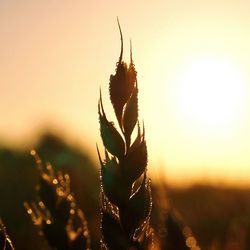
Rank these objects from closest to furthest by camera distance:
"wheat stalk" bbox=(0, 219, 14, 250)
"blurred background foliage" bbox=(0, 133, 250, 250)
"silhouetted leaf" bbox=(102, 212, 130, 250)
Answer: "silhouetted leaf" bbox=(102, 212, 130, 250) → "wheat stalk" bbox=(0, 219, 14, 250) → "blurred background foliage" bbox=(0, 133, 250, 250)

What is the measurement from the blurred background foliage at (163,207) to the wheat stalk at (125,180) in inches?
4.3

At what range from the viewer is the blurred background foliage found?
3.85 metres

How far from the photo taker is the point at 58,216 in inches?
107

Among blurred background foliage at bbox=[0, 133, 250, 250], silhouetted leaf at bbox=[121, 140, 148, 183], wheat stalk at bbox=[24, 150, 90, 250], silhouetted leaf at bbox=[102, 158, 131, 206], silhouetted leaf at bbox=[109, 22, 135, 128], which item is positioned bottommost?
blurred background foliage at bbox=[0, 133, 250, 250]

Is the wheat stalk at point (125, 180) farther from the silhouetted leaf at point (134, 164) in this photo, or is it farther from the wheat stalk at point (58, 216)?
the wheat stalk at point (58, 216)

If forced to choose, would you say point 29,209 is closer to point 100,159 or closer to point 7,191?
point 100,159

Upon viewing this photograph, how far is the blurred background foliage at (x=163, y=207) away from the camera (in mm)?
3848

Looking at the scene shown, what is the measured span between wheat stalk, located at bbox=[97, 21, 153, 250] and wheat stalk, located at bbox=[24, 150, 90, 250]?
221 mm

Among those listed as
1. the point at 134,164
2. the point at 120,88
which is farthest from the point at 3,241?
the point at 120,88

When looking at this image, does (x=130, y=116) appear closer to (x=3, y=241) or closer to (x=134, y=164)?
(x=134, y=164)

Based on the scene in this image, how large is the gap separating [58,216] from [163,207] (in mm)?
Result: 460

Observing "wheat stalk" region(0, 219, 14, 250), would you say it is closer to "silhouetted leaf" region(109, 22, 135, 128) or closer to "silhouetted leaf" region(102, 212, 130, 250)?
"silhouetted leaf" region(102, 212, 130, 250)

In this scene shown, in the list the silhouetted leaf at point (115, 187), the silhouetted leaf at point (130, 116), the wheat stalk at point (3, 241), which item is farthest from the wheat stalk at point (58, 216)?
the silhouetted leaf at point (130, 116)

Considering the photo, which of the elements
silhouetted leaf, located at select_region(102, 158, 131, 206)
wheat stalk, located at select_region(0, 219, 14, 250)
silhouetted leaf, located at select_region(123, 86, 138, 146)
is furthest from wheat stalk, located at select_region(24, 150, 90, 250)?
silhouetted leaf, located at select_region(123, 86, 138, 146)
